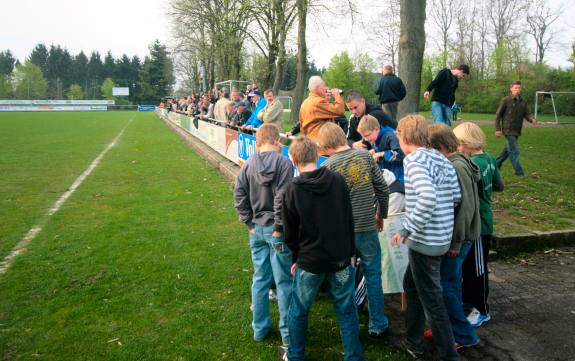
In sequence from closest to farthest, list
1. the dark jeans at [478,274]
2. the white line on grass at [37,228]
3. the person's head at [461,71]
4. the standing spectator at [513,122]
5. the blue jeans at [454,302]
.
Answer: the blue jeans at [454,302] → the dark jeans at [478,274] → the white line on grass at [37,228] → the person's head at [461,71] → the standing spectator at [513,122]

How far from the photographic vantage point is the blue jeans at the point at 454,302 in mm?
3422

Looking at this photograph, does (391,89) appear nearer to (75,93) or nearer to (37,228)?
(37,228)

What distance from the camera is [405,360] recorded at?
3.37 m

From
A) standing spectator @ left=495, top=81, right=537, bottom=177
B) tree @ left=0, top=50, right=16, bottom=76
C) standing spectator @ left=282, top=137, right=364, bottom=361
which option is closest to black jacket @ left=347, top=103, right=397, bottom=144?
standing spectator @ left=282, top=137, right=364, bottom=361

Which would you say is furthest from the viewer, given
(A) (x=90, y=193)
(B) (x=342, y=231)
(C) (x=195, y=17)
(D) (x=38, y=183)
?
(C) (x=195, y=17)

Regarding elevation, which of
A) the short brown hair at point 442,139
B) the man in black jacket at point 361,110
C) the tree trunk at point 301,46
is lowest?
the short brown hair at point 442,139

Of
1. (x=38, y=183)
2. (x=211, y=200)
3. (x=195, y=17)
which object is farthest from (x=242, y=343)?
(x=195, y=17)

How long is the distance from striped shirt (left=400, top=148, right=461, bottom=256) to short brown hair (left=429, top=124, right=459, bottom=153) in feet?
0.88

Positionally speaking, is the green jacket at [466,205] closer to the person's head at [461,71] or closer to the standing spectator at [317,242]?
the standing spectator at [317,242]

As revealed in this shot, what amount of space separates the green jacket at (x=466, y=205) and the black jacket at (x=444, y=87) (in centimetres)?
462

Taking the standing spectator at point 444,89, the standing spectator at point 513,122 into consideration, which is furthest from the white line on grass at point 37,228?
→ the standing spectator at point 513,122

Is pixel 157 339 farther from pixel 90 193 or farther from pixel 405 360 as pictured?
pixel 90 193

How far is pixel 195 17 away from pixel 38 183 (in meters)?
27.8

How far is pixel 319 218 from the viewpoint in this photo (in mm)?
2957
